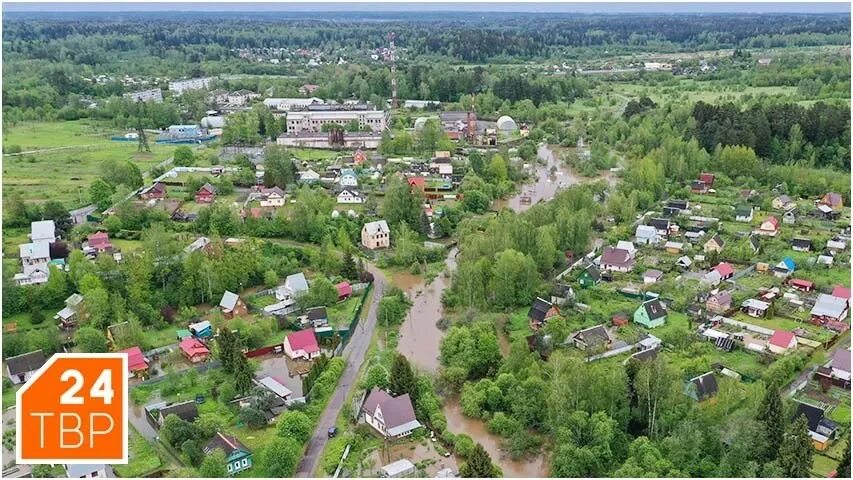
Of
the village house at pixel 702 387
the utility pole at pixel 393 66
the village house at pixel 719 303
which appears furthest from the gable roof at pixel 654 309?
the utility pole at pixel 393 66

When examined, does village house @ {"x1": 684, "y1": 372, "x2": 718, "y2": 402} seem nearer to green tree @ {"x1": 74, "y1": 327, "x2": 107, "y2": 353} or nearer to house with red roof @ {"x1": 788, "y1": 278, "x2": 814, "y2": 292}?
house with red roof @ {"x1": 788, "y1": 278, "x2": 814, "y2": 292}

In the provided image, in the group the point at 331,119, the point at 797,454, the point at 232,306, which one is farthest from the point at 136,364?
Answer: the point at 331,119

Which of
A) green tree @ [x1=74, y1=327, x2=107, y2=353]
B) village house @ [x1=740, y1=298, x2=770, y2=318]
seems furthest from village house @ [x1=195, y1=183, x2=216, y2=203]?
village house @ [x1=740, y1=298, x2=770, y2=318]

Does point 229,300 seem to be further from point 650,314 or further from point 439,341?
point 650,314

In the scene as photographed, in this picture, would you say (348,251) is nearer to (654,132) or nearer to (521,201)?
(521,201)

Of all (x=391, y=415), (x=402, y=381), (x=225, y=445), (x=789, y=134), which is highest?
(x=789, y=134)
